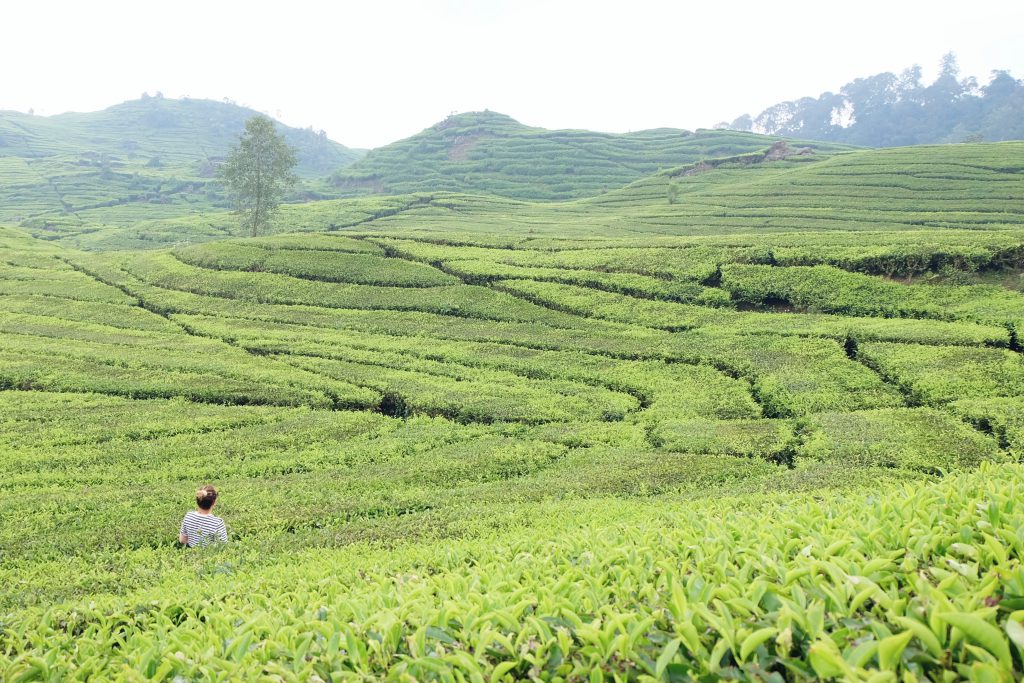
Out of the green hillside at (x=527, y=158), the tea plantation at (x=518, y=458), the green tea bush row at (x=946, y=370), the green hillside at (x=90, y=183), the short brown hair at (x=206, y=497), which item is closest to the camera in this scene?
the tea plantation at (x=518, y=458)

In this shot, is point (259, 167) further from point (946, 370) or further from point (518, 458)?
point (946, 370)

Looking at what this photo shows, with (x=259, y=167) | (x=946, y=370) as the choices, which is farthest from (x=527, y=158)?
(x=946, y=370)

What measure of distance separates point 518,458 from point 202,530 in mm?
8149

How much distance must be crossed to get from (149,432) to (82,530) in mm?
6946

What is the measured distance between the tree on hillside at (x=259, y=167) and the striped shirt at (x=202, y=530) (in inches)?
2350

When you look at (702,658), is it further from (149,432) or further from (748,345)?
(748,345)

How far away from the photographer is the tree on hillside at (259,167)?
65.2 meters

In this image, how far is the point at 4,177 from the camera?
444ft

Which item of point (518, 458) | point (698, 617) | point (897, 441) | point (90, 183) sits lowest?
point (518, 458)

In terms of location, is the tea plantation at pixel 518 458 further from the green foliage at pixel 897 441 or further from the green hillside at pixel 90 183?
the green hillside at pixel 90 183

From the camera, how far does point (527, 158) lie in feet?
430

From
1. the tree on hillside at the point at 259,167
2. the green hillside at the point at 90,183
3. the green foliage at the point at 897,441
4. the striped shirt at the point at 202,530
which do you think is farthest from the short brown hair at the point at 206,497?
the green hillside at the point at 90,183

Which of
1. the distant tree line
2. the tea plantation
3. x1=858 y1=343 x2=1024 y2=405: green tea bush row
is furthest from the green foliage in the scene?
the distant tree line

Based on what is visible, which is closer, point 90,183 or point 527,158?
point 527,158
